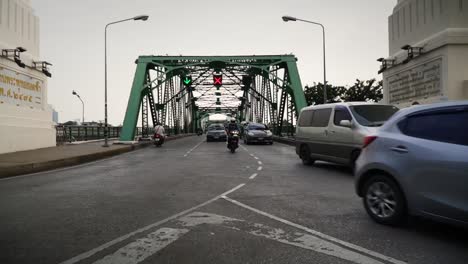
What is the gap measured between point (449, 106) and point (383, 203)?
5.14 ft

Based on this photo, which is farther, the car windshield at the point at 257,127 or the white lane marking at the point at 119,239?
the car windshield at the point at 257,127

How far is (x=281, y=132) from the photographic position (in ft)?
117

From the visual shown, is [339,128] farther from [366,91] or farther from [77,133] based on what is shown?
[366,91]

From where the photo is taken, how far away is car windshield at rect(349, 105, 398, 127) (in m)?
10.2

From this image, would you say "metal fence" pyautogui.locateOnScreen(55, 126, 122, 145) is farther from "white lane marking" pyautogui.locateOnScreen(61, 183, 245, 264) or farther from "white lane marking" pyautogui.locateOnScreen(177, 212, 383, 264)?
"white lane marking" pyautogui.locateOnScreen(177, 212, 383, 264)

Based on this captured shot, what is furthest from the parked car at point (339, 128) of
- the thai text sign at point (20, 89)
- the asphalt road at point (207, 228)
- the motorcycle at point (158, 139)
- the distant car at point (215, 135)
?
the distant car at point (215, 135)

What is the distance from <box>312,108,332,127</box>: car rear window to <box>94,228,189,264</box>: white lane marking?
819 centimetres

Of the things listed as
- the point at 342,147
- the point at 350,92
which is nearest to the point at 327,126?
the point at 342,147

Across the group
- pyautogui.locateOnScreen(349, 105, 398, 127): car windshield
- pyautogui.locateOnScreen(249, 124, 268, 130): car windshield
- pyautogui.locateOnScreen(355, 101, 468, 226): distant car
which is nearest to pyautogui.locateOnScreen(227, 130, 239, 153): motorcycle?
pyautogui.locateOnScreen(249, 124, 268, 130): car windshield

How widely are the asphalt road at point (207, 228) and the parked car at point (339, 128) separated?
76.3 inches

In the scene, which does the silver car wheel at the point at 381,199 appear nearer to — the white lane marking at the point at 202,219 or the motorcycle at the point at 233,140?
the white lane marking at the point at 202,219

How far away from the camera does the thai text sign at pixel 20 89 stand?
1512 centimetres

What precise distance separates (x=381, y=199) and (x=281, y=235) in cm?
166

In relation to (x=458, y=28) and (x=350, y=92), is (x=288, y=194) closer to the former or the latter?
(x=458, y=28)
